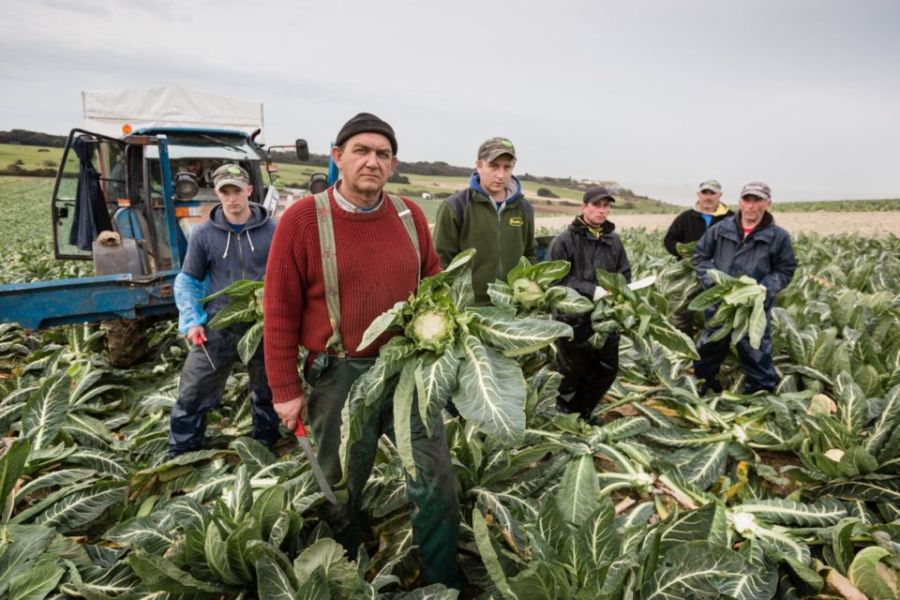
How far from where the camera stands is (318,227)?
2074mm

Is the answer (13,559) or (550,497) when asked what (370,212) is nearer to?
(550,497)

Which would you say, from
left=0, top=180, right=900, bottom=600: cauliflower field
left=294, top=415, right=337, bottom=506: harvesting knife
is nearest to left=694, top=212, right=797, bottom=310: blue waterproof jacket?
left=0, top=180, right=900, bottom=600: cauliflower field

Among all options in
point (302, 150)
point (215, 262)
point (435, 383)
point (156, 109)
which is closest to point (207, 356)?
point (215, 262)

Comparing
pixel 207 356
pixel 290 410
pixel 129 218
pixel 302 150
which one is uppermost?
pixel 302 150

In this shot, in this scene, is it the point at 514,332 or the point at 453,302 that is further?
the point at 453,302

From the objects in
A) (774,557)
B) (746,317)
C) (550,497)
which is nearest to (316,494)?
(550,497)

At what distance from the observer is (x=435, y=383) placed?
6.10ft

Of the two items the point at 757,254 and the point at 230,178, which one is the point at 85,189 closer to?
the point at 230,178

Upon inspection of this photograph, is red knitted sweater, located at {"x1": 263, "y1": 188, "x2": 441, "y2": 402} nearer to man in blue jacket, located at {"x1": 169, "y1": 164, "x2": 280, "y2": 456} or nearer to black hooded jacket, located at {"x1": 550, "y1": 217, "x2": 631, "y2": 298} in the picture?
man in blue jacket, located at {"x1": 169, "y1": 164, "x2": 280, "y2": 456}

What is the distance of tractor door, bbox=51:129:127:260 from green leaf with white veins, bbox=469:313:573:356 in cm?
539

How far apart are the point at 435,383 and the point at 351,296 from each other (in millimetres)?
531

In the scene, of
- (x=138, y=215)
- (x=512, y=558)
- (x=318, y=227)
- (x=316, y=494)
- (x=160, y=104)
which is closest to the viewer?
(x=318, y=227)

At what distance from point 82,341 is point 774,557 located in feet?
19.4

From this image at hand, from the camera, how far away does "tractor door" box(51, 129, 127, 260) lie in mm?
5730
